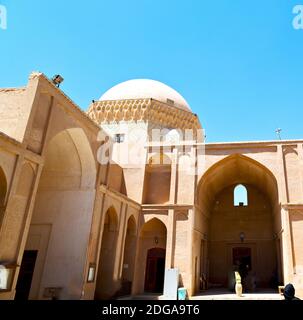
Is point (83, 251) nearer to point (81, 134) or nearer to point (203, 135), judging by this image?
point (81, 134)

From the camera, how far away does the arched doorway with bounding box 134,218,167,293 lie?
1662cm

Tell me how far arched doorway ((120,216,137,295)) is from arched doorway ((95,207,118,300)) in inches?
39.2

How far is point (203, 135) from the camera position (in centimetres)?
2472

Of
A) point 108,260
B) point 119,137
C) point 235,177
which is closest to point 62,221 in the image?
point 108,260

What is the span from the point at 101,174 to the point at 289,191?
9.22 m

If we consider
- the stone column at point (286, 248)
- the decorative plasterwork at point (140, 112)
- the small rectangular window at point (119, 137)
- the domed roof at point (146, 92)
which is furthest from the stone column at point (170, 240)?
the domed roof at point (146, 92)

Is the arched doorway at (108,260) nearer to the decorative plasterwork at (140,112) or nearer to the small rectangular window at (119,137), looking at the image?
the small rectangular window at (119,137)

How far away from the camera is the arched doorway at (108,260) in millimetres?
13867

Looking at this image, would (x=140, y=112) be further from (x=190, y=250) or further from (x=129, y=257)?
(x=190, y=250)

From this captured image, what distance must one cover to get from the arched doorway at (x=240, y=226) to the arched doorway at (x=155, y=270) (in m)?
2.98

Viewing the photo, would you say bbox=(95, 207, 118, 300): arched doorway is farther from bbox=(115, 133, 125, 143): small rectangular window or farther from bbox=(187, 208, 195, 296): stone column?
bbox=(115, 133, 125, 143): small rectangular window

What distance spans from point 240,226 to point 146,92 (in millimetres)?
11293

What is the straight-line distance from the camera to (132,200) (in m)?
16.2
